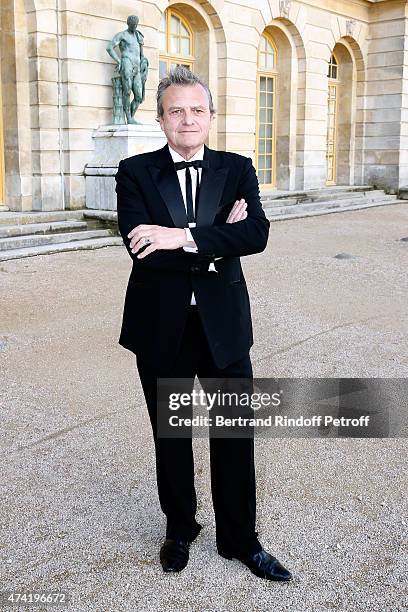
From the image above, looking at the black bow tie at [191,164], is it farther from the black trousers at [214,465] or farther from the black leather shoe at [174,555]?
the black leather shoe at [174,555]

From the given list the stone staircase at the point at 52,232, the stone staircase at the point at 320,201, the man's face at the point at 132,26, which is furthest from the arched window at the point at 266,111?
the stone staircase at the point at 52,232

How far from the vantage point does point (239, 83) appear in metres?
14.4

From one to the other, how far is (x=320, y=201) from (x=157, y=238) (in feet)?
45.4

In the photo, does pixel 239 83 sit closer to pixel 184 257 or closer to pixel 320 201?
pixel 320 201

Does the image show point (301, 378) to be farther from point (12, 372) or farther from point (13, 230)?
point (13, 230)

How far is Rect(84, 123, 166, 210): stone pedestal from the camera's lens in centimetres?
1066

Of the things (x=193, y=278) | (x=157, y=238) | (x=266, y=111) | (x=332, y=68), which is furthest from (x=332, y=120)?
(x=157, y=238)

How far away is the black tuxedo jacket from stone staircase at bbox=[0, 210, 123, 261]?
21.1 ft

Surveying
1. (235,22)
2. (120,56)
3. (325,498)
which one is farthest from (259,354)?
(235,22)

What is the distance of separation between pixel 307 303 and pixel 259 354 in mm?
1677

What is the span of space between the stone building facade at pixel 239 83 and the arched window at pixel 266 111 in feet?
0.08

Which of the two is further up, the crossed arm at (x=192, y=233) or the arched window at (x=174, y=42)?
the arched window at (x=174, y=42)

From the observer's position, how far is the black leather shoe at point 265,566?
2406mm

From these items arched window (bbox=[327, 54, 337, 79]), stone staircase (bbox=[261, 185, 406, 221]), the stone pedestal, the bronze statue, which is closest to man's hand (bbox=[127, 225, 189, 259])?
the stone pedestal
